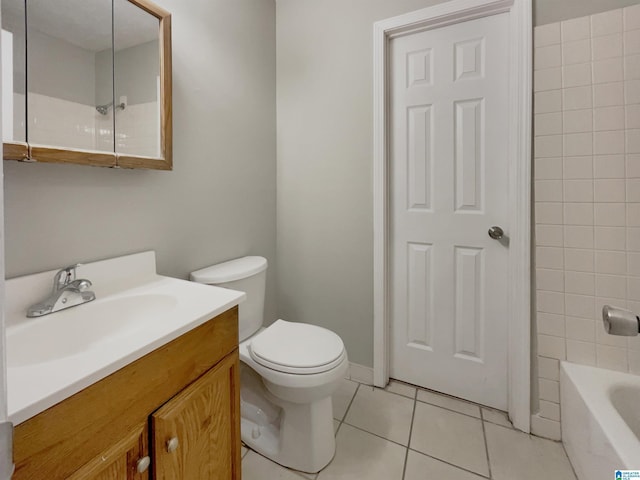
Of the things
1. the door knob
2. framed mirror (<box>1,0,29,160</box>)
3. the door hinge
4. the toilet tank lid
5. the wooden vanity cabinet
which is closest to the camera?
the door hinge

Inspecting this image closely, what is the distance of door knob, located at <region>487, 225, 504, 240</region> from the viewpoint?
5.10ft

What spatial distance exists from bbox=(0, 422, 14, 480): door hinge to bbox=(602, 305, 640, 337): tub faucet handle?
59.3 inches

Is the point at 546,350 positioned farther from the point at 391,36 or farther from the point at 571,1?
the point at 391,36

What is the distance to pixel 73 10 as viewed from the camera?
1017 mm

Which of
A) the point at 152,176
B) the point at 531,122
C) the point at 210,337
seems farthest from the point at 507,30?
the point at 210,337

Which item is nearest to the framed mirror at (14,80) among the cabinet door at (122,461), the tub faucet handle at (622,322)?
the cabinet door at (122,461)

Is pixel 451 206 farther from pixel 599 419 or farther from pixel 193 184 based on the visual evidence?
pixel 193 184

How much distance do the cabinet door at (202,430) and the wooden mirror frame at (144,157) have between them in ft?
2.48

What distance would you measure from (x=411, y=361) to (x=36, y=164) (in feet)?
6.10

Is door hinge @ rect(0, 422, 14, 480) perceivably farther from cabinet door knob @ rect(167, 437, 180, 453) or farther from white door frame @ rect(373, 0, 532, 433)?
white door frame @ rect(373, 0, 532, 433)

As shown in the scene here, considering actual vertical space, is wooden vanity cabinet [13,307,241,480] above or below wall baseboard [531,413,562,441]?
above

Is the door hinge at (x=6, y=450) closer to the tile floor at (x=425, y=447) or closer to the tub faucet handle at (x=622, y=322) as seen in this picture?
the tile floor at (x=425, y=447)

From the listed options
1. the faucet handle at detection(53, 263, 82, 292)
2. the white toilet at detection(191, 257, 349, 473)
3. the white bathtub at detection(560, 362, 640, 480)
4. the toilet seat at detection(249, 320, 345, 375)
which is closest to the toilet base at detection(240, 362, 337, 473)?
the white toilet at detection(191, 257, 349, 473)

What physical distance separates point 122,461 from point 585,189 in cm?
180
